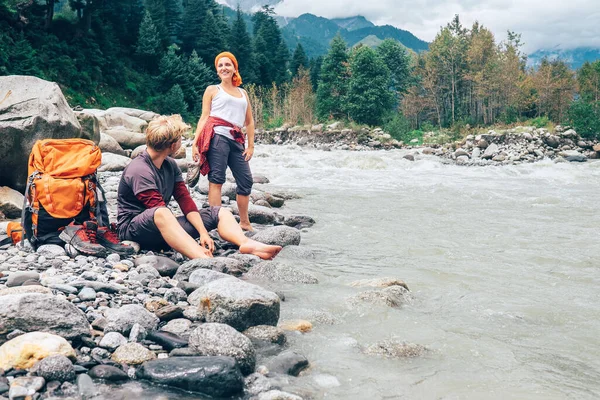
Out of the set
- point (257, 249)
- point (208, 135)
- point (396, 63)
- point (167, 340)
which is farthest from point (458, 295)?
point (396, 63)

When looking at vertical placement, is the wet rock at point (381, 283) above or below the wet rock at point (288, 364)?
below

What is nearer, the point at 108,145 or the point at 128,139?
the point at 108,145

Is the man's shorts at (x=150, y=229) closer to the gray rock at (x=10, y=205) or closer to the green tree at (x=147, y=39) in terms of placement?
the gray rock at (x=10, y=205)

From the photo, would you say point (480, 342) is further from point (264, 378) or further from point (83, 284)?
point (83, 284)

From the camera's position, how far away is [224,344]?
257cm

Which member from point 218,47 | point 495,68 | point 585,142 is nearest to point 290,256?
point 585,142

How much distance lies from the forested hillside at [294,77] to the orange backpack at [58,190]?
22851 millimetres

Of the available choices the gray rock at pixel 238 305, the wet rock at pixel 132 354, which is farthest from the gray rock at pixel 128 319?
the gray rock at pixel 238 305

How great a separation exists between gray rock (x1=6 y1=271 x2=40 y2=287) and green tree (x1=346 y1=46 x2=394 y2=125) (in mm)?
28384

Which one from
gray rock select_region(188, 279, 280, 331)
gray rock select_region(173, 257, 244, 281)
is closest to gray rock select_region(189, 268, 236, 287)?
gray rock select_region(173, 257, 244, 281)

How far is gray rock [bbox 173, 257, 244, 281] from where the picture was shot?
3.92m

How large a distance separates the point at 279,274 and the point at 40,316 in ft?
6.59

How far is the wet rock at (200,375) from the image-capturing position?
91.3 inches

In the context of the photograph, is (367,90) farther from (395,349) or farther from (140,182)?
(395,349)
